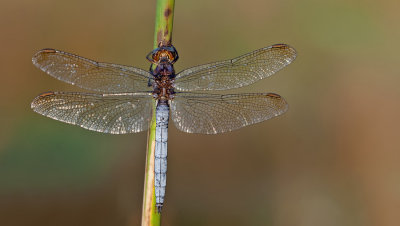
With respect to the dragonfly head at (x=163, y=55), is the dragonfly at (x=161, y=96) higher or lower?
lower

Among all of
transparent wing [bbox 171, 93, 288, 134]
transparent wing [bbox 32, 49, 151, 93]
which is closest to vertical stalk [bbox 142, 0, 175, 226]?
transparent wing [bbox 32, 49, 151, 93]

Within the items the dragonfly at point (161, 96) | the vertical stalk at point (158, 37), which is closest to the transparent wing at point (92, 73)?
the dragonfly at point (161, 96)

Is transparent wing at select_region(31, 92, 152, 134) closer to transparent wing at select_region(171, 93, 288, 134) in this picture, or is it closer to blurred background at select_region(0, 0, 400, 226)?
transparent wing at select_region(171, 93, 288, 134)

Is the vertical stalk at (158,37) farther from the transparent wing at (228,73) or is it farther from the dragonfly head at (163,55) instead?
the transparent wing at (228,73)

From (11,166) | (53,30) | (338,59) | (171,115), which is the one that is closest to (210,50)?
(338,59)

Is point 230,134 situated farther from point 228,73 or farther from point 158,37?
point 158,37

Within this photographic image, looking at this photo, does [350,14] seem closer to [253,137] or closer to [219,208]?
[253,137]

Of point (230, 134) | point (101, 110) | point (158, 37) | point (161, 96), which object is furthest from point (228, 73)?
point (230, 134)
